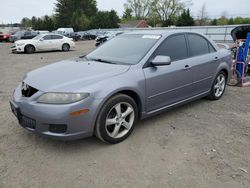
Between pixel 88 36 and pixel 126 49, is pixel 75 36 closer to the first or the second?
pixel 88 36

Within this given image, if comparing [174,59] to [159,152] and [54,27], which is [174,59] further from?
[54,27]

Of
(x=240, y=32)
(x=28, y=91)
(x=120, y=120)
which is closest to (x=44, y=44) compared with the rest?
(x=240, y=32)

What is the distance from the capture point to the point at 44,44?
17.1 metres

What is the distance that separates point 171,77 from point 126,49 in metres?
0.90

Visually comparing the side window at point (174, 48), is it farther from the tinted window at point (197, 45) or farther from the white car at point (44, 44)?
the white car at point (44, 44)

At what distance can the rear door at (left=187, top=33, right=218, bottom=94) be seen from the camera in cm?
447

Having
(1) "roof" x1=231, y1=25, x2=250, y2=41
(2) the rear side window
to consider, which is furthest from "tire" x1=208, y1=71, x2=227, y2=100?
(1) "roof" x1=231, y1=25, x2=250, y2=41

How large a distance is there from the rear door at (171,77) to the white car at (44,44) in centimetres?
1437

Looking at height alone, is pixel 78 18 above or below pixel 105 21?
above

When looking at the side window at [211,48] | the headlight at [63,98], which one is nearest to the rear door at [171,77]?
the side window at [211,48]

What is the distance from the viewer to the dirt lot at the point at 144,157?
8.71 ft

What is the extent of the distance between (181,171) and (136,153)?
0.64 meters

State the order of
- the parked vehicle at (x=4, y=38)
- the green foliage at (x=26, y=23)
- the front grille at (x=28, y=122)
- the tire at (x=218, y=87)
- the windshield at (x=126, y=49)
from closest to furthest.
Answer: the front grille at (x=28, y=122), the windshield at (x=126, y=49), the tire at (x=218, y=87), the parked vehicle at (x=4, y=38), the green foliage at (x=26, y=23)

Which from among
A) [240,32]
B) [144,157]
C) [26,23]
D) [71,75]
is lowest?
[144,157]
